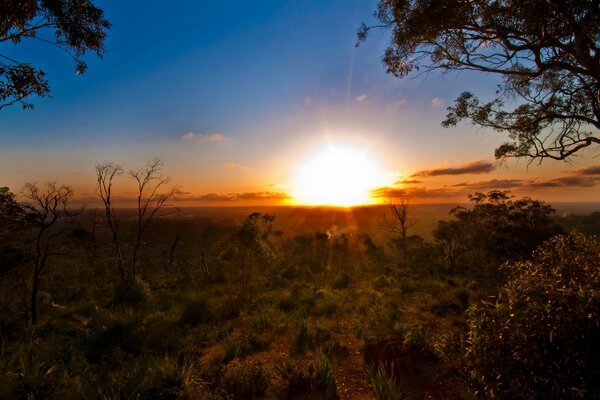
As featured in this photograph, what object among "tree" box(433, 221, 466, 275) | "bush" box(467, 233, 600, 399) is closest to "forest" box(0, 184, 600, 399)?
"bush" box(467, 233, 600, 399)

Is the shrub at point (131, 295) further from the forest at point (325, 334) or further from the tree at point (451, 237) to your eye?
the tree at point (451, 237)

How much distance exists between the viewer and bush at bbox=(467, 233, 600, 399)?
310 cm

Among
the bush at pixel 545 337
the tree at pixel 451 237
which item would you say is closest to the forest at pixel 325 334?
the bush at pixel 545 337

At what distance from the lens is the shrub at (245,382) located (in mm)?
6164

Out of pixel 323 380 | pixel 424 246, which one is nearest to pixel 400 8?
pixel 323 380

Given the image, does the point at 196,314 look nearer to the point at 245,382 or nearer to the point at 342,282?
the point at 245,382

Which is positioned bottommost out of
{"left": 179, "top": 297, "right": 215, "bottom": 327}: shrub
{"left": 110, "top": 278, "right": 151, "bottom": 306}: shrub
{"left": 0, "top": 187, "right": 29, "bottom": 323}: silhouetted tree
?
{"left": 110, "top": 278, "right": 151, "bottom": 306}: shrub

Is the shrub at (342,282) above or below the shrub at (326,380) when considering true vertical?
below

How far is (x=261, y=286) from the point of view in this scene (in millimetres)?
20531

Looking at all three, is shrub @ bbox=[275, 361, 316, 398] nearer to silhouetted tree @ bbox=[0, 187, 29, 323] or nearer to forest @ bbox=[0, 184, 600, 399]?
forest @ bbox=[0, 184, 600, 399]

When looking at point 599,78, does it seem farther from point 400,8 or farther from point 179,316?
point 179,316

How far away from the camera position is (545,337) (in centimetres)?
330

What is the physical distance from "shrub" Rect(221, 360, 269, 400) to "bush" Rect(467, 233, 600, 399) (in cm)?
453

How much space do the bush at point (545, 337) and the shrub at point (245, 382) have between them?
4526 mm
